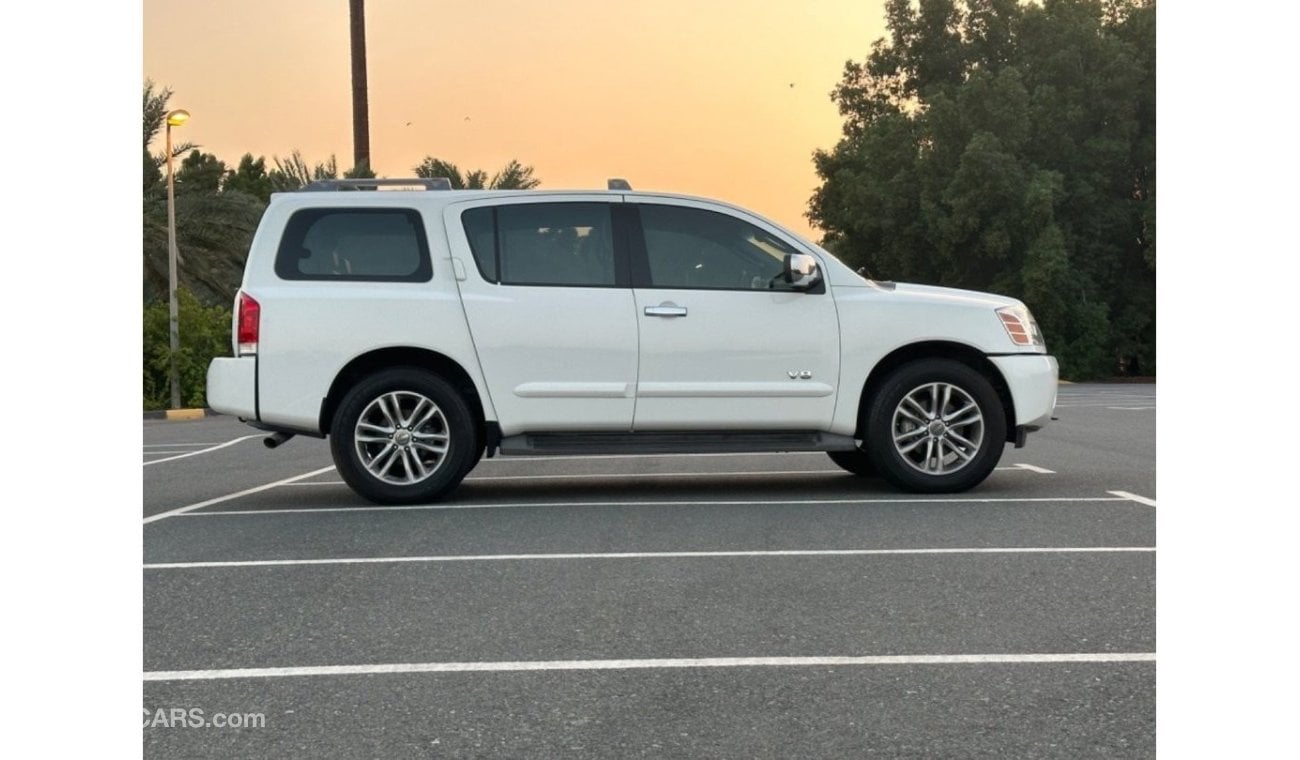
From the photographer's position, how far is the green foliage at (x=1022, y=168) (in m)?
48.1

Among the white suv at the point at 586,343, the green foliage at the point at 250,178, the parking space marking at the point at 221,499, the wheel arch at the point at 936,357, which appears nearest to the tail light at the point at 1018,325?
the white suv at the point at 586,343

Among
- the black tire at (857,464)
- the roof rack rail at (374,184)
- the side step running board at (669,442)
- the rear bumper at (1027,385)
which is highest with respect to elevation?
the roof rack rail at (374,184)

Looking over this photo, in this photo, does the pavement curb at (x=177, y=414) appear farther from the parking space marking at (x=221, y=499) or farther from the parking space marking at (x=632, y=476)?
the parking space marking at (x=632, y=476)

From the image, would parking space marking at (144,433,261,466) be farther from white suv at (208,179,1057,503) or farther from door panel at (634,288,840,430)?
door panel at (634,288,840,430)

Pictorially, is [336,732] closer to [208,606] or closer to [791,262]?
[208,606]

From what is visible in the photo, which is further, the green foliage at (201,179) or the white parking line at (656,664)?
the green foliage at (201,179)

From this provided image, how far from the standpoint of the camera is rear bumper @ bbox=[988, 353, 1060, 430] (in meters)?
10.5

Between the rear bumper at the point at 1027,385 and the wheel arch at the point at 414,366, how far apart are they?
130 inches

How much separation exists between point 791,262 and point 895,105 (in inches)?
1842

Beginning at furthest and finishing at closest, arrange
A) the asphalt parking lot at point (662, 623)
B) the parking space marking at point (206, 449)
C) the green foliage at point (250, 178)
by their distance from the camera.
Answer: the green foliage at point (250, 178), the parking space marking at point (206, 449), the asphalt parking lot at point (662, 623)

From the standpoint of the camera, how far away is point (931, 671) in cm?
527

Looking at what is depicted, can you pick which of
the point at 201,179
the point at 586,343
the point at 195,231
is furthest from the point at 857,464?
the point at 201,179

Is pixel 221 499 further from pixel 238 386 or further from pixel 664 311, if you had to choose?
pixel 664 311

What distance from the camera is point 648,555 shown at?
7984 millimetres
